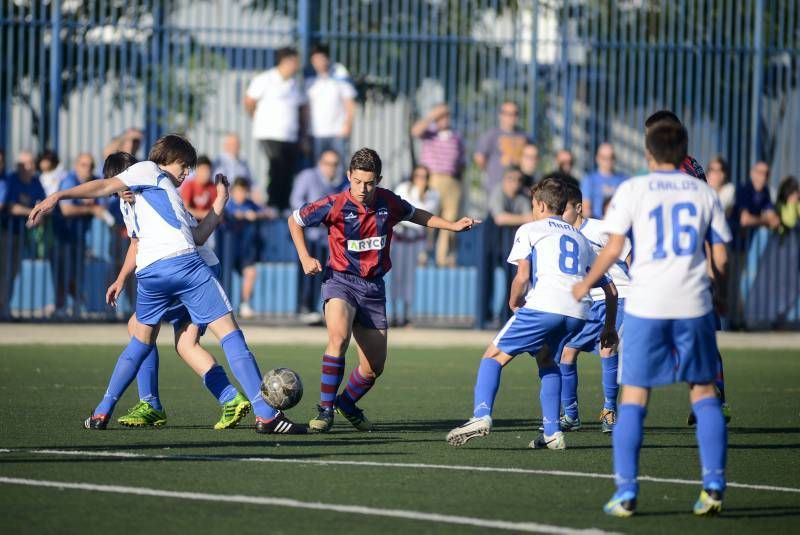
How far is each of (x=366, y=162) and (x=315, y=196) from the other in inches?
329

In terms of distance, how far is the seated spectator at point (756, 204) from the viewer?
18.3 metres

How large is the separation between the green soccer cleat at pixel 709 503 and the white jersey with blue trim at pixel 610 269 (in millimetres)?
3322

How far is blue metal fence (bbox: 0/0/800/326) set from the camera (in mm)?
18719

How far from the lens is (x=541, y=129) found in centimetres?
2025

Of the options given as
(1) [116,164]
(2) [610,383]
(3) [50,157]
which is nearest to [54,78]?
(3) [50,157]

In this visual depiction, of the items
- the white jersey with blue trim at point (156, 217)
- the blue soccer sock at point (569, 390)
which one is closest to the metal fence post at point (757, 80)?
the blue soccer sock at point (569, 390)

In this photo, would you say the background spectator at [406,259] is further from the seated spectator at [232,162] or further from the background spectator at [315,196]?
the seated spectator at [232,162]

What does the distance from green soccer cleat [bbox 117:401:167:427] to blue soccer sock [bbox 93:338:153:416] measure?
0.81 feet

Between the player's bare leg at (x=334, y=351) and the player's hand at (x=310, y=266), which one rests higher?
the player's hand at (x=310, y=266)

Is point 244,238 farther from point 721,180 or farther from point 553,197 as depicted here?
point 553,197

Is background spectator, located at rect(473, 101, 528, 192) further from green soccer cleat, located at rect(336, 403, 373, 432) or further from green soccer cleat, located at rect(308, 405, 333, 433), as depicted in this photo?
green soccer cleat, located at rect(308, 405, 333, 433)

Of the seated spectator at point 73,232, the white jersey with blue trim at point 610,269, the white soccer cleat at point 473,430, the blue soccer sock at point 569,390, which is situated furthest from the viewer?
the seated spectator at point 73,232

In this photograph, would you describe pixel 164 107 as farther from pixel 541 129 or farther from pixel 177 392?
pixel 177 392

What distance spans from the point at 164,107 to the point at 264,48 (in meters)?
1.73
